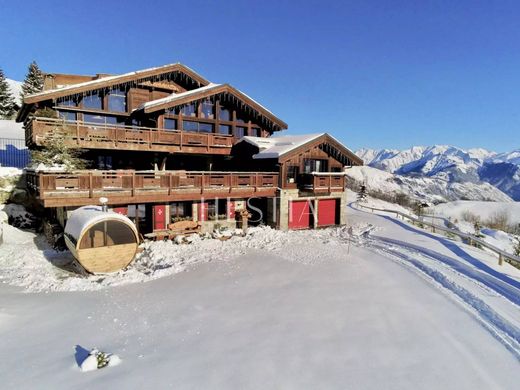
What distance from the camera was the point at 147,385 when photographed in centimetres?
604

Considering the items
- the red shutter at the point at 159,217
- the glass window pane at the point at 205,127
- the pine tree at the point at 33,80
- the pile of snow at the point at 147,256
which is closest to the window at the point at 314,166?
the pile of snow at the point at 147,256

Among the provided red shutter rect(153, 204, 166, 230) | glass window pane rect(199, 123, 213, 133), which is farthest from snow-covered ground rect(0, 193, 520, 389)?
glass window pane rect(199, 123, 213, 133)

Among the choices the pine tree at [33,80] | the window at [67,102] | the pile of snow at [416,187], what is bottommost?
the pile of snow at [416,187]

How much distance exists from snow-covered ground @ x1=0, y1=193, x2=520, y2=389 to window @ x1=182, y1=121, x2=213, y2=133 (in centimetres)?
1067

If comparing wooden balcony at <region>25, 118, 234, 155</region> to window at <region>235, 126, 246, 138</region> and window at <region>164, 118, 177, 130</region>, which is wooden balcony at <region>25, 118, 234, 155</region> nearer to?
window at <region>164, 118, 177, 130</region>

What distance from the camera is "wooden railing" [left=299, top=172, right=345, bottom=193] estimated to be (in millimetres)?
20438

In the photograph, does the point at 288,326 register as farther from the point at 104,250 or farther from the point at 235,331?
the point at 104,250

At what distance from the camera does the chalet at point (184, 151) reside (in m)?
16.7

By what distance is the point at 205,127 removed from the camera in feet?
74.8

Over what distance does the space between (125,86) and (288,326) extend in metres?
20.1

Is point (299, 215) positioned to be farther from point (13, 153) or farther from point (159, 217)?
point (13, 153)

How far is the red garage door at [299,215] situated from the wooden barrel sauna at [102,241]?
11.3 meters

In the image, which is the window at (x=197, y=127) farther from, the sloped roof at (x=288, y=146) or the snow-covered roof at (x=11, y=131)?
the snow-covered roof at (x=11, y=131)

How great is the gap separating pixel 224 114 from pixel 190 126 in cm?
305
